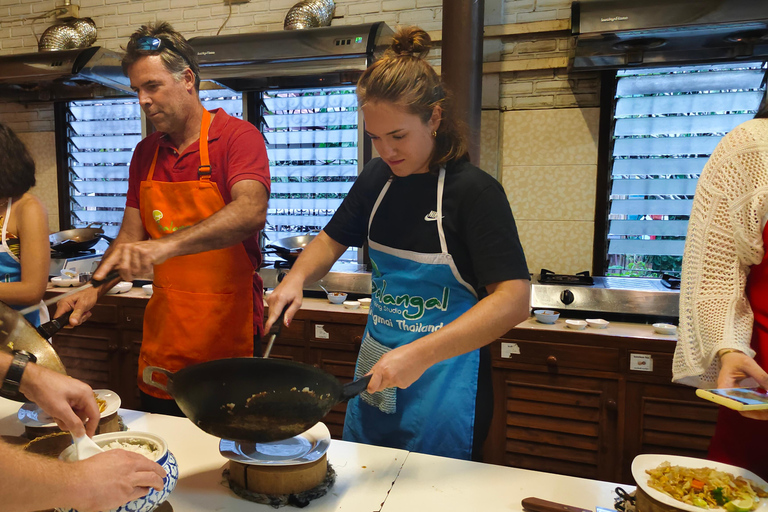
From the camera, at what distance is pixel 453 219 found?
4.97 feet

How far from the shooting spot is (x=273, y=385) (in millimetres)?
1188

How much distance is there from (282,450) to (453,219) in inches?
28.5

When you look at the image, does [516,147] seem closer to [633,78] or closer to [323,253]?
[633,78]

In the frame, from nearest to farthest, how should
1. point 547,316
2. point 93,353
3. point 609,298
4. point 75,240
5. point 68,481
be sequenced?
1. point 68,481
2. point 547,316
3. point 609,298
4. point 93,353
5. point 75,240

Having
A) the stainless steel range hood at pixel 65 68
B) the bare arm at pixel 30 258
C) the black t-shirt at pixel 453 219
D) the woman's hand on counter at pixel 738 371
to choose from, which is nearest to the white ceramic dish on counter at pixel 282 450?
the black t-shirt at pixel 453 219

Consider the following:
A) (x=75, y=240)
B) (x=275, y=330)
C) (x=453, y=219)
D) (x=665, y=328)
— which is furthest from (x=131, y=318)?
(x=665, y=328)

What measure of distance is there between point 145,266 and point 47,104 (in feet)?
13.1

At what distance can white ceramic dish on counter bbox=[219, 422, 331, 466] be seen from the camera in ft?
3.84

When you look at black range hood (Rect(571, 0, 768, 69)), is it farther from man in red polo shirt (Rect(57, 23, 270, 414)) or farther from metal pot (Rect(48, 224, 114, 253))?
metal pot (Rect(48, 224, 114, 253))

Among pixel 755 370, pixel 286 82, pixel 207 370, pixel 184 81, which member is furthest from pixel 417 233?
pixel 286 82

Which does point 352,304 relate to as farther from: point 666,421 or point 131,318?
point 666,421

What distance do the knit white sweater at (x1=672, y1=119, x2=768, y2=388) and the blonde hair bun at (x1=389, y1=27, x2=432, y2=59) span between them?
2.57 ft

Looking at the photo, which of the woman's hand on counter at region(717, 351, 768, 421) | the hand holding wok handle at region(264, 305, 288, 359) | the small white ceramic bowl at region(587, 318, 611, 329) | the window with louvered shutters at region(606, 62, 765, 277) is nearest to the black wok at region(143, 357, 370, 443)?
the hand holding wok handle at region(264, 305, 288, 359)

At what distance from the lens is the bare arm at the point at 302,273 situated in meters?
1.48
